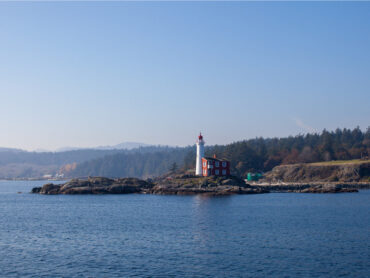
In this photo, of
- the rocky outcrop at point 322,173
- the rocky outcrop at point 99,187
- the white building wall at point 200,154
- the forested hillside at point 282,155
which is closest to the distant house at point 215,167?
the white building wall at point 200,154

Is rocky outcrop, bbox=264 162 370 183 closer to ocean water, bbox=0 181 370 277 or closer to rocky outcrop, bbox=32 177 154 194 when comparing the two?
rocky outcrop, bbox=32 177 154 194

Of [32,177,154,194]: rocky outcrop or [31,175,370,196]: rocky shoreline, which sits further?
[32,177,154,194]: rocky outcrop

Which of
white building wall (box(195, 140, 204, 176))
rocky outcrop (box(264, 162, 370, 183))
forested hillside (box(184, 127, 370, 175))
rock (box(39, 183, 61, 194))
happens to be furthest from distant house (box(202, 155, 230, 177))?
forested hillside (box(184, 127, 370, 175))

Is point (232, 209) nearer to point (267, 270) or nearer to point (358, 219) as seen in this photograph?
point (358, 219)

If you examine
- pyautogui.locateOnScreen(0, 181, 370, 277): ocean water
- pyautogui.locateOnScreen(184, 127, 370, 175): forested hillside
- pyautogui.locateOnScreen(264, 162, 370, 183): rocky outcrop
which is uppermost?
pyautogui.locateOnScreen(184, 127, 370, 175): forested hillside

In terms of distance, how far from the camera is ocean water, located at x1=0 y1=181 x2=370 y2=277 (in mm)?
26359

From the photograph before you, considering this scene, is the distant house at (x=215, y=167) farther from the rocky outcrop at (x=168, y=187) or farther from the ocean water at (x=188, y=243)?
the ocean water at (x=188, y=243)

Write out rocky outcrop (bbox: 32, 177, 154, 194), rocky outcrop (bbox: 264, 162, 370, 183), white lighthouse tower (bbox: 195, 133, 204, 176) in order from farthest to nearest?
rocky outcrop (bbox: 264, 162, 370, 183) → white lighthouse tower (bbox: 195, 133, 204, 176) → rocky outcrop (bbox: 32, 177, 154, 194)

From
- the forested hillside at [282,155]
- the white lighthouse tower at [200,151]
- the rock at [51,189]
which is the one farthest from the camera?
the forested hillside at [282,155]

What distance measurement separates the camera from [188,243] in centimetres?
3400

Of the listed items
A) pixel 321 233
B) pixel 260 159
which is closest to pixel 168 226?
pixel 321 233

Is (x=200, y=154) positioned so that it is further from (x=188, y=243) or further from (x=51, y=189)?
(x=188, y=243)

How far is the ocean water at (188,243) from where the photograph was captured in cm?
2636

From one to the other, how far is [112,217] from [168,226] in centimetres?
1035
